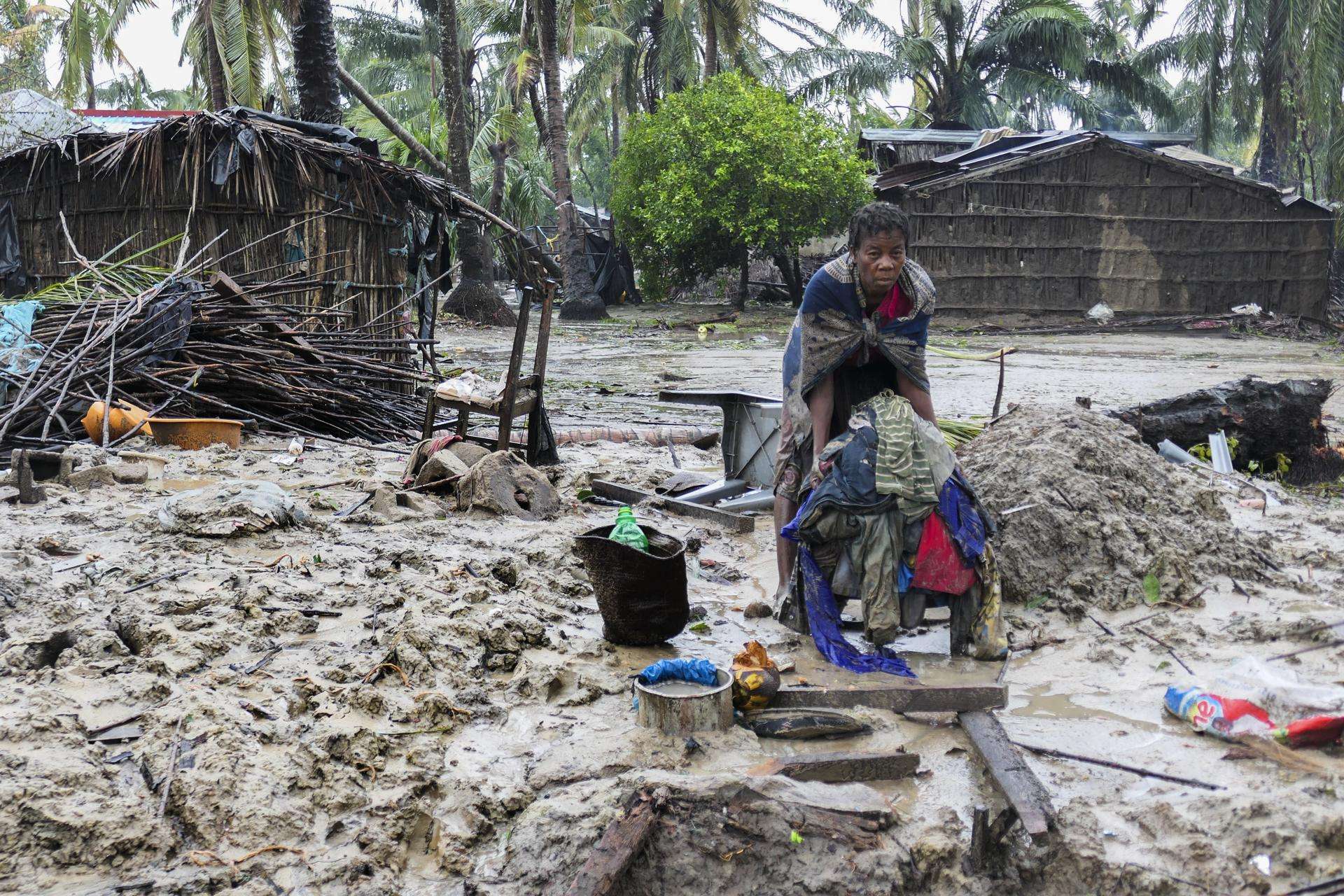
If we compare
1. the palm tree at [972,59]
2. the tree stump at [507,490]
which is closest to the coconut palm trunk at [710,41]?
the palm tree at [972,59]

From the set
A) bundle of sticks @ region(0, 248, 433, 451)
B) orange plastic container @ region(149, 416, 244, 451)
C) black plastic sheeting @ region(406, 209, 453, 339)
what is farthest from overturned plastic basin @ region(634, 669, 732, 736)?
black plastic sheeting @ region(406, 209, 453, 339)

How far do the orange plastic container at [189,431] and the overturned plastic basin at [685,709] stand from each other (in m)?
4.78

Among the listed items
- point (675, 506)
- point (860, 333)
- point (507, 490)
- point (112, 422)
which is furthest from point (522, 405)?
point (860, 333)

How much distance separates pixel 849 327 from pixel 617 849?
200 cm

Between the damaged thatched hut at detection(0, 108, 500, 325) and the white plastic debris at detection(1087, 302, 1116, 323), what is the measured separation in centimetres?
1472

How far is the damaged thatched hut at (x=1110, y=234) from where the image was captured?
2030 centimetres

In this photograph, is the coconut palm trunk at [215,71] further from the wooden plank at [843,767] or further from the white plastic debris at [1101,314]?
the wooden plank at [843,767]

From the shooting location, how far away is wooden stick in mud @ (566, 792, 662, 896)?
2143 millimetres

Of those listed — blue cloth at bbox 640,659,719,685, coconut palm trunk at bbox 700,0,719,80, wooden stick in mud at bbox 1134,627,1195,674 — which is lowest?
wooden stick in mud at bbox 1134,627,1195,674

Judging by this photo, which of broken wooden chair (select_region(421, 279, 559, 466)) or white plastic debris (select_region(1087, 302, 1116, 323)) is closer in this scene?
broken wooden chair (select_region(421, 279, 559, 466))

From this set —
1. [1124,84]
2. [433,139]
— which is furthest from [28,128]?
[1124,84]

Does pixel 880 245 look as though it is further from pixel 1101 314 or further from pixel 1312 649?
pixel 1101 314

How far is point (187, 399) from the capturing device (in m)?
7.08

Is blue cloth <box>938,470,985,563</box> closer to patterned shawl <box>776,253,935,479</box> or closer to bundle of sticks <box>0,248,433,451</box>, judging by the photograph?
patterned shawl <box>776,253,935,479</box>
